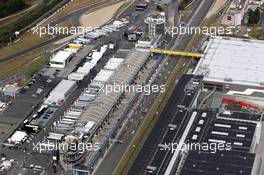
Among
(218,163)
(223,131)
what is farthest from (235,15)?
(218,163)

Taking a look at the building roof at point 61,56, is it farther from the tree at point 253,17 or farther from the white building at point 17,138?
the tree at point 253,17

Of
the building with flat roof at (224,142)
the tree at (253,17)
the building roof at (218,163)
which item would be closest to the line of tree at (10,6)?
the tree at (253,17)

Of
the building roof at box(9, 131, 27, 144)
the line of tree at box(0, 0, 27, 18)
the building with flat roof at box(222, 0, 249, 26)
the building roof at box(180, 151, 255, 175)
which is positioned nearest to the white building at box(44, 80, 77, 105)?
the building roof at box(9, 131, 27, 144)

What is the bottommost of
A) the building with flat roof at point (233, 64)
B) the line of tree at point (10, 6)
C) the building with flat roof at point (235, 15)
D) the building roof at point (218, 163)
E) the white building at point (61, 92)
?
the building roof at point (218, 163)

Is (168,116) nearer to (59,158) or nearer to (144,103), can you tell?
(144,103)

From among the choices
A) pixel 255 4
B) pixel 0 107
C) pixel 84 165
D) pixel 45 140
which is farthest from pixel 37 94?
pixel 255 4

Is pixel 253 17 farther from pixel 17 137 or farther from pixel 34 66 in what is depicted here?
pixel 17 137
